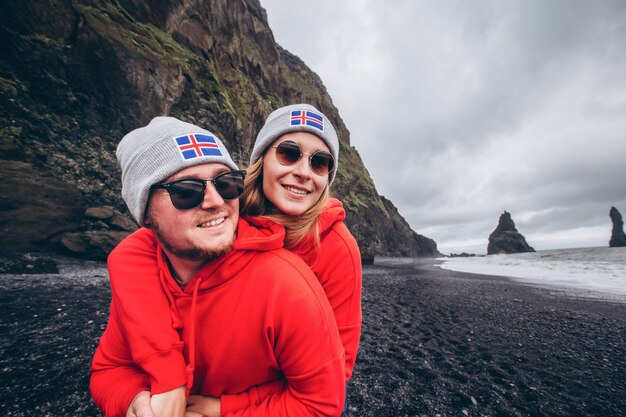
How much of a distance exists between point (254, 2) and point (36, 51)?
136 ft

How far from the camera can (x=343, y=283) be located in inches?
74.0

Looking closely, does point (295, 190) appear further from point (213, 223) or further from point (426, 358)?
point (426, 358)

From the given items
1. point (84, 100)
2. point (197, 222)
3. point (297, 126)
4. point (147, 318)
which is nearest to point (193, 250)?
point (197, 222)

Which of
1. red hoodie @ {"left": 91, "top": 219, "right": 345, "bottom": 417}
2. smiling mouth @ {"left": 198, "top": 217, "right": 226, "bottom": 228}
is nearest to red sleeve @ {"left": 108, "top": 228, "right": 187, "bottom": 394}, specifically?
red hoodie @ {"left": 91, "top": 219, "right": 345, "bottom": 417}

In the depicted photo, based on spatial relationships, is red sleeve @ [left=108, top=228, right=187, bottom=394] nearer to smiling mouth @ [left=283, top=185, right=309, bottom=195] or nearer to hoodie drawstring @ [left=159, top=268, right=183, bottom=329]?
hoodie drawstring @ [left=159, top=268, right=183, bottom=329]

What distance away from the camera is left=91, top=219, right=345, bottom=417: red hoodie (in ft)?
4.27

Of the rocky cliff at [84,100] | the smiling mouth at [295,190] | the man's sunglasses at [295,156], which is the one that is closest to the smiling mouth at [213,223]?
the smiling mouth at [295,190]

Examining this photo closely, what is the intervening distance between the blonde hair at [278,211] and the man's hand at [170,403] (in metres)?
1.05

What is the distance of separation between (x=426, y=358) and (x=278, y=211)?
4.23 m

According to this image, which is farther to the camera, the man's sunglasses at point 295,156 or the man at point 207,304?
the man's sunglasses at point 295,156

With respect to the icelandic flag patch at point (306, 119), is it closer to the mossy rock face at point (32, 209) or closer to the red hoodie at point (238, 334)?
the red hoodie at point (238, 334)

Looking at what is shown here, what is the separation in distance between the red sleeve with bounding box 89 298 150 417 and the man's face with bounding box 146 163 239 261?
26.8 inches

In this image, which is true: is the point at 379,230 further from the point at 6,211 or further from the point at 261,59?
the point at 6,211

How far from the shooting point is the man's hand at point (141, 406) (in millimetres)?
1295
